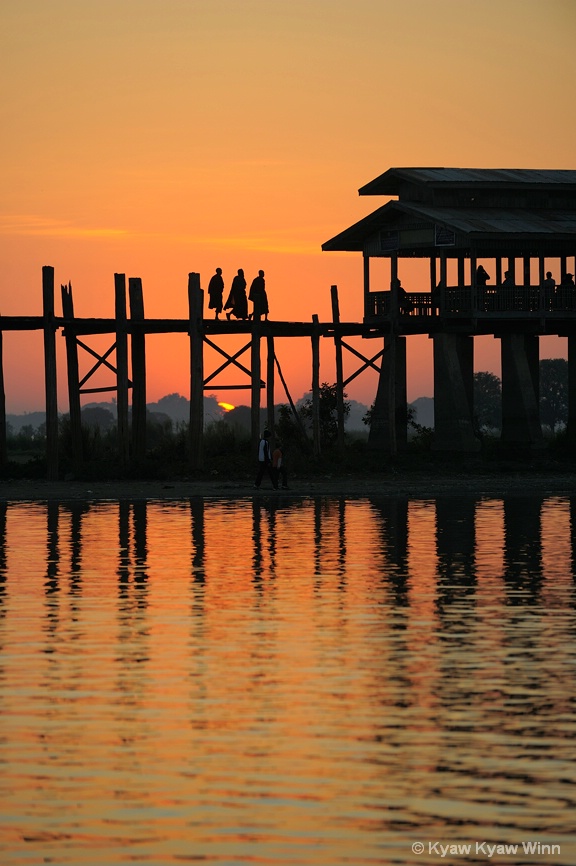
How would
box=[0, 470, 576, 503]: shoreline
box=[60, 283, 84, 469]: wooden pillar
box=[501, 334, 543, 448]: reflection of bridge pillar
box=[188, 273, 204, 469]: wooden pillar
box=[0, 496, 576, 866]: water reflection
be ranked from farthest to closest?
box=[501, 334, 543, 448]: reflection of bridge pillar < box=[60, 283, 84, 469]: wooden pillar < box=[188, 273, 204, 469]: wooden pillar < box=[0, 470, 576, 503]: shoreline < box=[0, 496, 576, 866]: water reflection

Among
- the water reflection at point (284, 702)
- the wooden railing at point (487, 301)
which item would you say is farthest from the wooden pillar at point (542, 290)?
the water reflection at point (284, 702)

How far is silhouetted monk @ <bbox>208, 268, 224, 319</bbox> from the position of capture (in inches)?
1805

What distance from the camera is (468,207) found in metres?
51.0

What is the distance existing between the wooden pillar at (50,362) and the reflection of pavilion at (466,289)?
9.99 metres

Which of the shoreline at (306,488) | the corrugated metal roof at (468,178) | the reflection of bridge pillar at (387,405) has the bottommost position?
the shoreline at (306,488)

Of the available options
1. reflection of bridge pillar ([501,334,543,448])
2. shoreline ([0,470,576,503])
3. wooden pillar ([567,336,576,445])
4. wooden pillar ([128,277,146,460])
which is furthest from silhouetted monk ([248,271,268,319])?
wooden pillar ([567,336,576,445])

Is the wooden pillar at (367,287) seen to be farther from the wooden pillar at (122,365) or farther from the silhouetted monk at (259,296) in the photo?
the wooden pillar at (122,365)

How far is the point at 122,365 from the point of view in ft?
143

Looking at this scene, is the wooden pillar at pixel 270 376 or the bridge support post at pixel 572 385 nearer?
the wooden pillar at pixel 270 376

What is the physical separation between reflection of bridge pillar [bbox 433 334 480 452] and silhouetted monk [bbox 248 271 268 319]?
248 inches

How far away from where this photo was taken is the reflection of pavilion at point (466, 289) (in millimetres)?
48594

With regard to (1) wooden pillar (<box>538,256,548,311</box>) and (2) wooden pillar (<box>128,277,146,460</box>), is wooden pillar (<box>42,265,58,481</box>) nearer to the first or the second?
(2) wooden pillar (<box>128,277,146,460</box>)

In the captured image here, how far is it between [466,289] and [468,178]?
4159 mm

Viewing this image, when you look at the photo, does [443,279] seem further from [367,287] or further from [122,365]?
[122,365]
